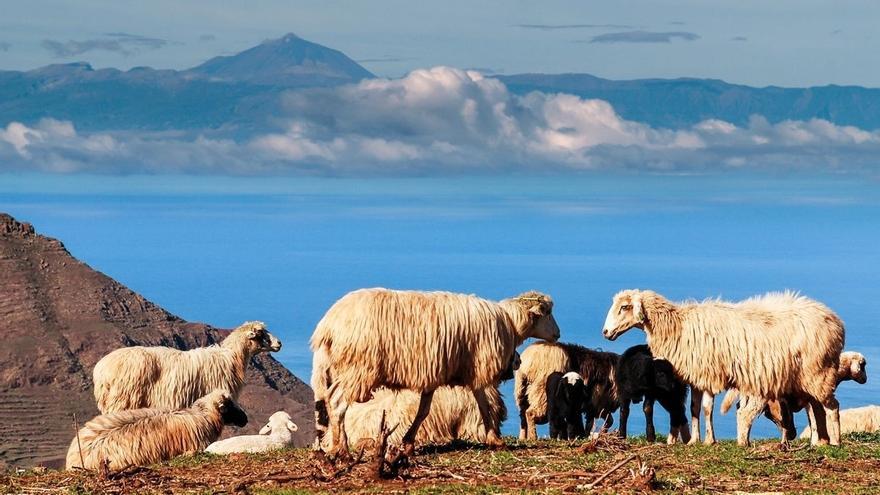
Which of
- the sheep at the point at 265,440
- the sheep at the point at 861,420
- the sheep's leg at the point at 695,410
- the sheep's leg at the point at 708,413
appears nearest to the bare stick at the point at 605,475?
the sheep's leg at the point at 708,413

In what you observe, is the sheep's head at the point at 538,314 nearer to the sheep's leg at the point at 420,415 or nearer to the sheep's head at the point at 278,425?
the sheep's leg at the point at 420,415

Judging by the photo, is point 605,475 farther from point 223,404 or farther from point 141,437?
point 223,404

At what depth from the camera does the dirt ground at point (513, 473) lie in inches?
579

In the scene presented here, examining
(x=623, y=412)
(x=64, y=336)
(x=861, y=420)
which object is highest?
(x=64, y=336)

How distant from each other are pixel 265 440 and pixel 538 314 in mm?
5823

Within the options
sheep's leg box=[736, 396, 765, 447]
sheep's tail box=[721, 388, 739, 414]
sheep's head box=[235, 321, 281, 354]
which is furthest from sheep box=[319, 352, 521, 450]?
sheep's head box=[235, 321, 281, 354]

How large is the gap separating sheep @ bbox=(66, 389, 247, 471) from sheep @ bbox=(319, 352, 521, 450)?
231cm

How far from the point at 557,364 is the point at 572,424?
1269 mm

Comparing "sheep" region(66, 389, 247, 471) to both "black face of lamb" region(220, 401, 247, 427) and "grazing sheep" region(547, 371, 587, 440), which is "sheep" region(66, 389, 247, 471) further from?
"grazing sheep" region(547, 371, 587, 440)

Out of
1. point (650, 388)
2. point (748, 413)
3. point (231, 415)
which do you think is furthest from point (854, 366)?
point (231, 415)

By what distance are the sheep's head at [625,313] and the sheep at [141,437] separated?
5.86m

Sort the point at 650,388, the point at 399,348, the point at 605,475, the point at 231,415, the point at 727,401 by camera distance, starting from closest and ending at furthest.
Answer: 1. the point at 605,475
2. the point at 399,348
3. the point at 650,388
4. the point at 231,415
5. the point at 727,401

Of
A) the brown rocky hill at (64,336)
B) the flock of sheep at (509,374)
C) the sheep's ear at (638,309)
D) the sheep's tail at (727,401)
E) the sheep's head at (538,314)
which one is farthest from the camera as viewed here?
the brown rocky hill at (64,336)

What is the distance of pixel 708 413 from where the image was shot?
20.2 meters
